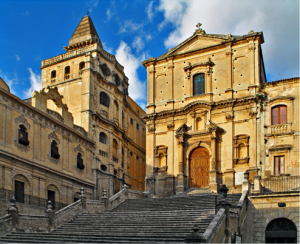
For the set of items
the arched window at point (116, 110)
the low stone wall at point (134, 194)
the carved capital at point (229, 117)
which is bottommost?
the low stone wall at point (134, 194)

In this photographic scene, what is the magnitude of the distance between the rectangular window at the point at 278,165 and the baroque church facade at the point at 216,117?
7cm

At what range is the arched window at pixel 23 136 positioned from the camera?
98.0 ft

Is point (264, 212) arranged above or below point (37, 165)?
below

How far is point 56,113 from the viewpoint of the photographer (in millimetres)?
34531

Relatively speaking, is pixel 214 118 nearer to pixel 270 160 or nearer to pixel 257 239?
pixel 270 160

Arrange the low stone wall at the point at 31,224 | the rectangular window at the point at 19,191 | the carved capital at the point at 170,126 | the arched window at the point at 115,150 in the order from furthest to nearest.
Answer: the arched window at the point at 115,150 → the carved capital at the point at 170,126 → the rectangular window at the point at 19,191 → the low stone wall at the point at 31,224

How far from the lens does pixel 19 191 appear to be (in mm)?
29125

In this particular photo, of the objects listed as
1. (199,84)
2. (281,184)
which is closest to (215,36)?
(199,84)

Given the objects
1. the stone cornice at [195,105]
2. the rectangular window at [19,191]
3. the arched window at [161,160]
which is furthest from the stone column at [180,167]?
the rectangular window at [19,191]

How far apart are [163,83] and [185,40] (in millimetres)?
4251

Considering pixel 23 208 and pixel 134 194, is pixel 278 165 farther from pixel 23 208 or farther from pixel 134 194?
pixel 23 208

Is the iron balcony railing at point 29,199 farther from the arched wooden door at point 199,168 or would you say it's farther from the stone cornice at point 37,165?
the arched wooden door at point 199,168

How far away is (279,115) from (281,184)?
19.7 feet

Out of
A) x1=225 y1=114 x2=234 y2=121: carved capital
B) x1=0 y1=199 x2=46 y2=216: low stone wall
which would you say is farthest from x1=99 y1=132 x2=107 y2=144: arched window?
x1=225 y1=114 x2=234 y2=121: carved capital
